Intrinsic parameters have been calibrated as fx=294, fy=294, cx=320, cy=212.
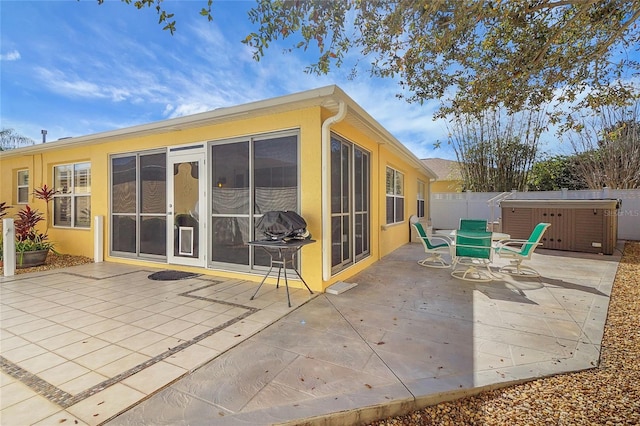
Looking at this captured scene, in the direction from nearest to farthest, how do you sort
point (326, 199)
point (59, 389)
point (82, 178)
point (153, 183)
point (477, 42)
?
1. point (59, 389)
2. point (477, 42)
3. point (326, 199)
4. point (153, 183)
5. point (82, 178)

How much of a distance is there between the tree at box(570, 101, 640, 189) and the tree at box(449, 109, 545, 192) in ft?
6.13

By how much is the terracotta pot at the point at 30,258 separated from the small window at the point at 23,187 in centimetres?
350

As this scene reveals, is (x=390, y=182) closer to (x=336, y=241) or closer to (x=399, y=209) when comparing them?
(x=399, y=209)

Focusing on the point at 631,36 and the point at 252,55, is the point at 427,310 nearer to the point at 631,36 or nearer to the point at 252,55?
the point at 252,55

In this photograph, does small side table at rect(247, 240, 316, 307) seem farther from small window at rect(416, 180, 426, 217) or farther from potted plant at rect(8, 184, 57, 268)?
small window at rect(416, 180, 426, 217)

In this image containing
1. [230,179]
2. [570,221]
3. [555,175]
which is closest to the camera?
[230,179]

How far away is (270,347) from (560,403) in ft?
7.04

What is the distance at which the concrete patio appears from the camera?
1884 millimetres

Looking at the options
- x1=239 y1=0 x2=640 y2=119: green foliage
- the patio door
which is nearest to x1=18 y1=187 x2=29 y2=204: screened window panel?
the patio door

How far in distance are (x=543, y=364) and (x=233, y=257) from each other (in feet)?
14.0

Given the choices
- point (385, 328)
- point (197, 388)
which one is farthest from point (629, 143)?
point (197, 388)

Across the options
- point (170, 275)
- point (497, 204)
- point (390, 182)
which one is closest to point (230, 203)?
point (170, 275)

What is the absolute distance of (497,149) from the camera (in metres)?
13.4

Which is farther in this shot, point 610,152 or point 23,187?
point 610,152
